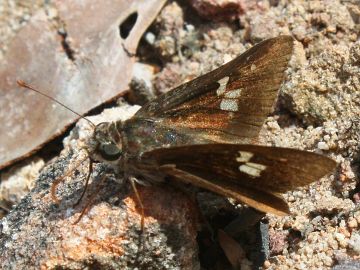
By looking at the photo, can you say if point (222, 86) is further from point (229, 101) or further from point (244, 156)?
point (244, 156)

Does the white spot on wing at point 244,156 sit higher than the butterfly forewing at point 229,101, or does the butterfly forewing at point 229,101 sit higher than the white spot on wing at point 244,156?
the white spot on wing at point 244,156

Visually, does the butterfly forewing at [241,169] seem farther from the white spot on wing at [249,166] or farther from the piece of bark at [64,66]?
the piece of bark at [64,66]

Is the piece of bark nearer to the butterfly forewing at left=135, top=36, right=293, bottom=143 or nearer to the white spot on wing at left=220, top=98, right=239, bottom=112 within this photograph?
the butterfly forewing at left=135, top=36, right=293, bottom=143

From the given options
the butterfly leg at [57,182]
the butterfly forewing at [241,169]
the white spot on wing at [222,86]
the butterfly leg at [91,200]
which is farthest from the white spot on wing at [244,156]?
the butterfly leg at [57,182]

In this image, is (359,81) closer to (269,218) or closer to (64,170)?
(269,218)

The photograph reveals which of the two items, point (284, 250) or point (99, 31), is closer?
point (284, 250)

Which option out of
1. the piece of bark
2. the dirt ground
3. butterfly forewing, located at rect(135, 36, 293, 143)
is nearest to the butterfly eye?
the dirt ground

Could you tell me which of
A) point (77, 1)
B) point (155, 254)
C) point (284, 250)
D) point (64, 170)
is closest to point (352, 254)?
point (284, 250)
